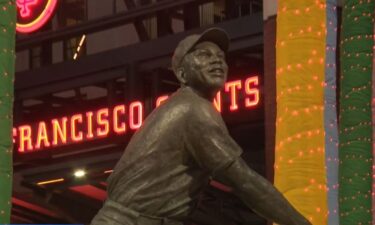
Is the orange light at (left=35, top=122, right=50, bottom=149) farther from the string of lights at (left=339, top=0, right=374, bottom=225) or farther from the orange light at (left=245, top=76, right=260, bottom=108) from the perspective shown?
the string of lights at (left=339, top=0, right=374, bottom=225)

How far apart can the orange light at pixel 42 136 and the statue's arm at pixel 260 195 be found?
700 inches

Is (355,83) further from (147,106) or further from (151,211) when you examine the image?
(147,106)

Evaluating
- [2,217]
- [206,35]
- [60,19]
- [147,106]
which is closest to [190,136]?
[206,35]

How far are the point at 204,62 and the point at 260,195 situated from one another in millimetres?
666

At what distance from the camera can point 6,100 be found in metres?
10.4

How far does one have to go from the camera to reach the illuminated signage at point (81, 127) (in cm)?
2158

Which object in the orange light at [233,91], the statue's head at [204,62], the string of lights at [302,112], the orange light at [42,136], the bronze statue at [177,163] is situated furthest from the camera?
the orange light at [42,136]

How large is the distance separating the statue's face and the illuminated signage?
1453 cm

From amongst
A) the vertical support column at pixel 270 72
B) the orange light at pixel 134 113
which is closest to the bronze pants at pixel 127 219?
the vertical support column at pixel 270 72

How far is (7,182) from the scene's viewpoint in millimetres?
10242

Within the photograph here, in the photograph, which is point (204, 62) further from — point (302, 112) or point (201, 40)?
point (302, 112)

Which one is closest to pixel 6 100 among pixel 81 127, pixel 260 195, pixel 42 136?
pixel 260 195

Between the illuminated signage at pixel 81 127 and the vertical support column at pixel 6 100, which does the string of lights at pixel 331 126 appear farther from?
the illuminated signage at pixel 81 127

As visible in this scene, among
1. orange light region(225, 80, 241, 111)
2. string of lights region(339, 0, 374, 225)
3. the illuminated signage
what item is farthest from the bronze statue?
the illuminated signage
